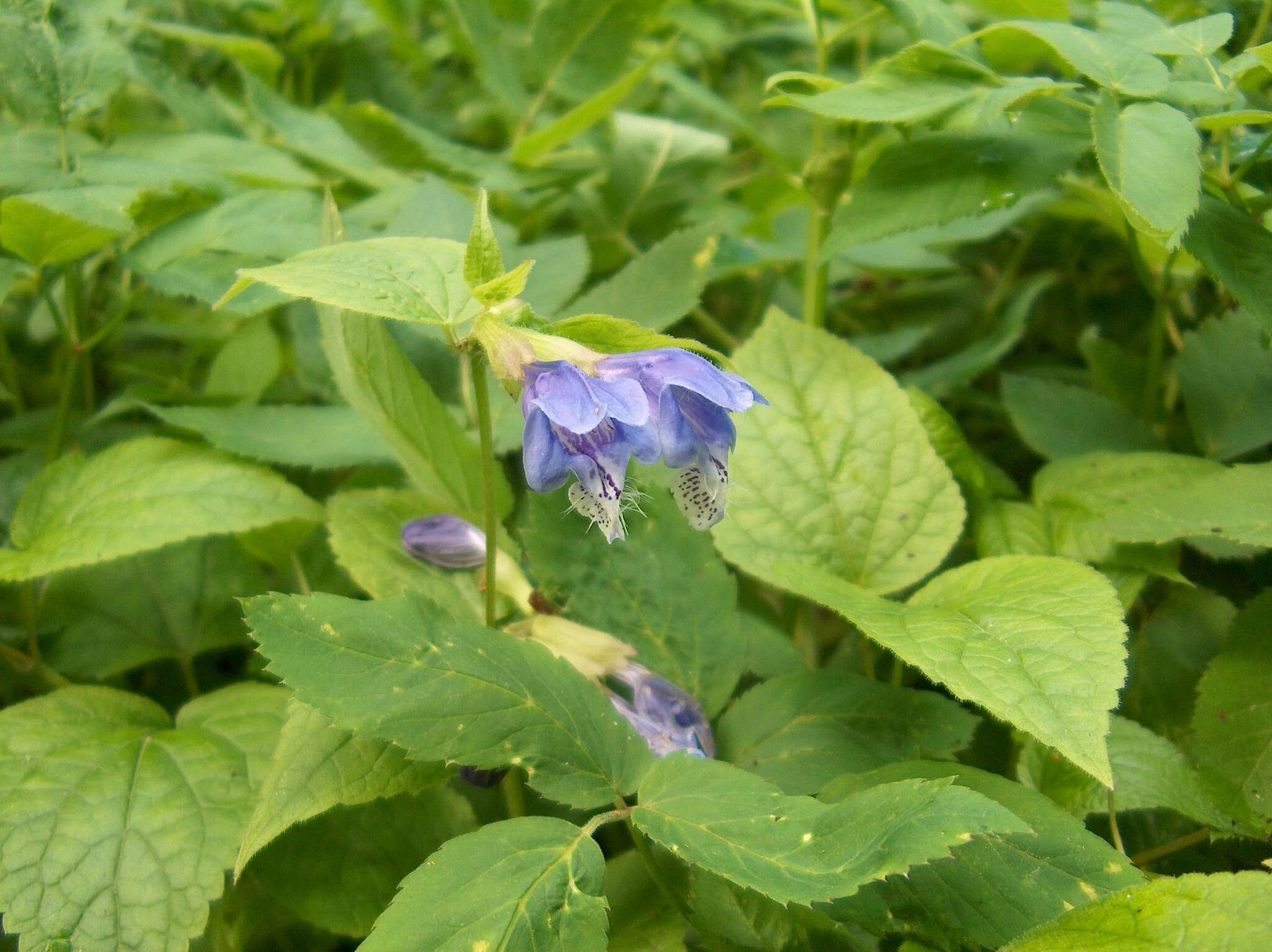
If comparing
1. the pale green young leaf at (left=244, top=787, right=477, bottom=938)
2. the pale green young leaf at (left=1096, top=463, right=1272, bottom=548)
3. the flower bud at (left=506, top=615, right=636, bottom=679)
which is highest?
the pale green young leaf at (left=1096, top=463, right=1272, bottom=548)

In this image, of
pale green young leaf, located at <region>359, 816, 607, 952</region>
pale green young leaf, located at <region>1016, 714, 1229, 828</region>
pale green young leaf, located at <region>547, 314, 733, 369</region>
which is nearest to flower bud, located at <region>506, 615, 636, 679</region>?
pale green young leaf, located at <region>359, 816, 607, 952</region>

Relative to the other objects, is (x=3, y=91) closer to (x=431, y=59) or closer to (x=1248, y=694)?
(x=431, y=59)

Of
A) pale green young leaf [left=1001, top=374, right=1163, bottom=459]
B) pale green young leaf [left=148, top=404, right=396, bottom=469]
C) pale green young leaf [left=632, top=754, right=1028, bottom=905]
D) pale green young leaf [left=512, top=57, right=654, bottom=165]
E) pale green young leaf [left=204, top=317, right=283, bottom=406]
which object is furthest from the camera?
pale green young leaf [left=512, top=57, right=654, bottom=165]

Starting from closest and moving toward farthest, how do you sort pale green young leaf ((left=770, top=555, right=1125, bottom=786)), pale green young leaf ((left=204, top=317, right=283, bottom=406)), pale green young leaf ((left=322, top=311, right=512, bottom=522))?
1. pale green young leaf ((left=770, top=555, right=1125, bottom=786))
2. pale green young leaf ((left=322, top=311, right=512, bottom=522))
3. pale green young leaf ((left=204, top=317, right=283, bottom=406))

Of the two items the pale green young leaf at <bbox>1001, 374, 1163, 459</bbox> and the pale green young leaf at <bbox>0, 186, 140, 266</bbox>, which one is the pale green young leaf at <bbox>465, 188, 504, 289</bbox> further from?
the pale green young leaf at <bbox>1001, 374, 1163, 459</bbox>

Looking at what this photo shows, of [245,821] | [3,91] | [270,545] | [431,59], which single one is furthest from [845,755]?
[431,59]

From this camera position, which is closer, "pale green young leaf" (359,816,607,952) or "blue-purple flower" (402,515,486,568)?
"pale green young leaf" (359,816,607,952)

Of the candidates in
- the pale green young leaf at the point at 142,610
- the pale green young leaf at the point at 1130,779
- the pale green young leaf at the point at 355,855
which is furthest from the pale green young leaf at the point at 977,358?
the pale green young leaf at the point at 142,610
